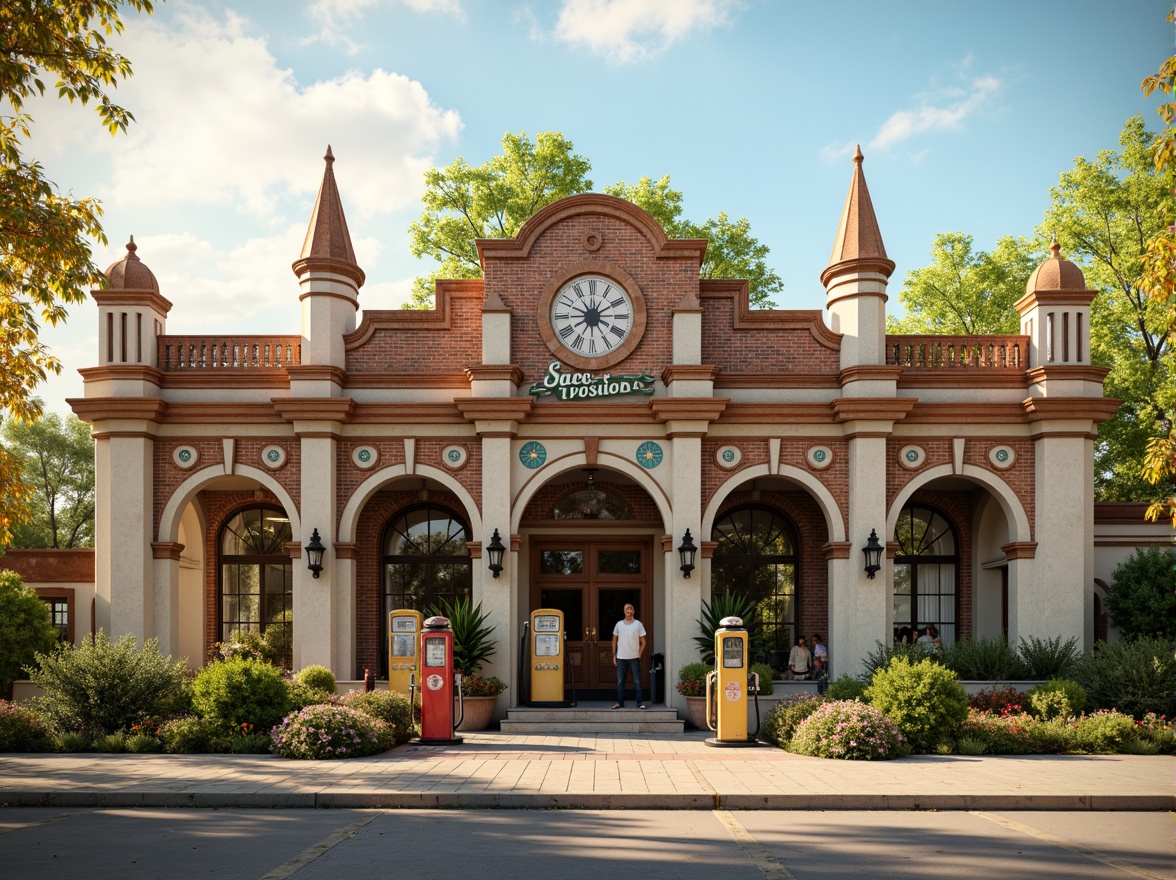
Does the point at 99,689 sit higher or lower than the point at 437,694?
higher

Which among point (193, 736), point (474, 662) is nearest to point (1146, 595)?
point (474, 662)

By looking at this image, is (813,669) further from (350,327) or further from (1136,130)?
(1136,130)

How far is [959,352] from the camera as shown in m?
20.1

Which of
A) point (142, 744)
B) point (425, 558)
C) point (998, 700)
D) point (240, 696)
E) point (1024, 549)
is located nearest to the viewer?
point (142, 744)

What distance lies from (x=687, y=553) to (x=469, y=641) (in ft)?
13.4

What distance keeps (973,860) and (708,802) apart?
3.09 meters

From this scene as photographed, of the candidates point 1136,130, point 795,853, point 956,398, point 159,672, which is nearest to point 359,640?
Answer: point 159,672

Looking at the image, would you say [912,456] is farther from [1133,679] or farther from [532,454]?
[532,454]

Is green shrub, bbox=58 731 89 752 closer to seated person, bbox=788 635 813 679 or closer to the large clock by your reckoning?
the large clock

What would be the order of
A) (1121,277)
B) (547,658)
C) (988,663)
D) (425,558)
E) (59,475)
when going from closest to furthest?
(988,663) < (547,658) < (425,558) < (1121,277) < (59,475)

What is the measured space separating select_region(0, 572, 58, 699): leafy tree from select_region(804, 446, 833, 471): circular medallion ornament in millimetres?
13662

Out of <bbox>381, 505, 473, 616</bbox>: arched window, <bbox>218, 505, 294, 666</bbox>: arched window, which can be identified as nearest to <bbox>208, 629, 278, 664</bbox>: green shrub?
<bbox>218, 505, 294, 666</bbox>: arched window

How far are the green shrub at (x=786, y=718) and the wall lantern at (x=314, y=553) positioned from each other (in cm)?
815

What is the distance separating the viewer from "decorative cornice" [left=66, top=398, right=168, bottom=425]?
736 inches
